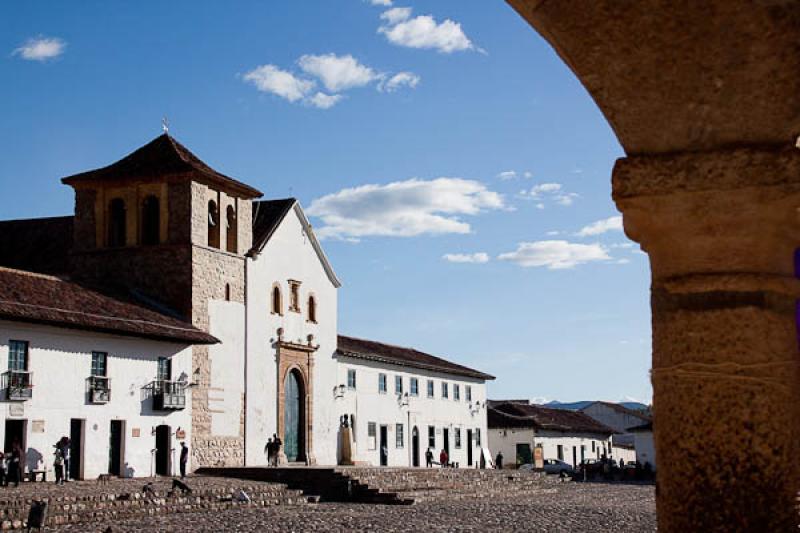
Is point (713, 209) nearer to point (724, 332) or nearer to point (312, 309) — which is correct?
point (724, 332)

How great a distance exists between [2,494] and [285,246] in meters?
19.2

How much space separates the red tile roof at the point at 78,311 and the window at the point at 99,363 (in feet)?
2.16

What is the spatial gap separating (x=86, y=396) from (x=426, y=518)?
33.9ft

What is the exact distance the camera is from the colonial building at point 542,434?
191ft

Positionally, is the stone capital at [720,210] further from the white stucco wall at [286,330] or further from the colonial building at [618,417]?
the colonial building at [618,417]

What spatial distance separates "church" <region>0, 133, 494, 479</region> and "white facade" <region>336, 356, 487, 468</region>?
0.10 m

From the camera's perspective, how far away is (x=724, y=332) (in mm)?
4164

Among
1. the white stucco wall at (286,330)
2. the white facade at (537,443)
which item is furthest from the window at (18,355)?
the white facade at (537,443)

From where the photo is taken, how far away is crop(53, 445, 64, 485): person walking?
83.9ft

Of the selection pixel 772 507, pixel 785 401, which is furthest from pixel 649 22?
pixel 772 507

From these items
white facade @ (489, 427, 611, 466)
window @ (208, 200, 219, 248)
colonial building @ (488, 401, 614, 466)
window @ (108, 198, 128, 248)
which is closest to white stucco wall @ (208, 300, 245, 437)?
window @ (208, 200, 219, 248)

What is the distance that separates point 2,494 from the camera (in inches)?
827

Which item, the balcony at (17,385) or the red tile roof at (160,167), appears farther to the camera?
the red tile roof at (160,167)

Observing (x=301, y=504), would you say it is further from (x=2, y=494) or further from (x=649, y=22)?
(x=649, y=22)
